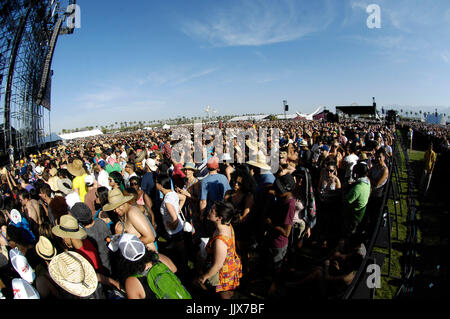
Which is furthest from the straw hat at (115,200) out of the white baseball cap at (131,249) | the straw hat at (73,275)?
the white baseball cap at (131,249)

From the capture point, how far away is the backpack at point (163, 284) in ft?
5.70

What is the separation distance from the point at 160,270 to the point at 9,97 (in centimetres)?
2769

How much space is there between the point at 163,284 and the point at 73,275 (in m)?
0.79

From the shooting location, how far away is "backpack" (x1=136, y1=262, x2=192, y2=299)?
1739mm

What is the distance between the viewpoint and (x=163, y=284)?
177 centimetres

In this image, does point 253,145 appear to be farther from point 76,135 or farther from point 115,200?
point 76,135

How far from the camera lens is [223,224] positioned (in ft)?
7.29

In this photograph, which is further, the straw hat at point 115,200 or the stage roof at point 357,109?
the stage roof at point 357,109

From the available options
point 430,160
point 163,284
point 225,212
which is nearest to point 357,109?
point 430,160

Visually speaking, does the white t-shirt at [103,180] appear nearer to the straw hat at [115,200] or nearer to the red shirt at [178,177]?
the red shirt at [178,177]

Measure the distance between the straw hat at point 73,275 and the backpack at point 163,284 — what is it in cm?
49
